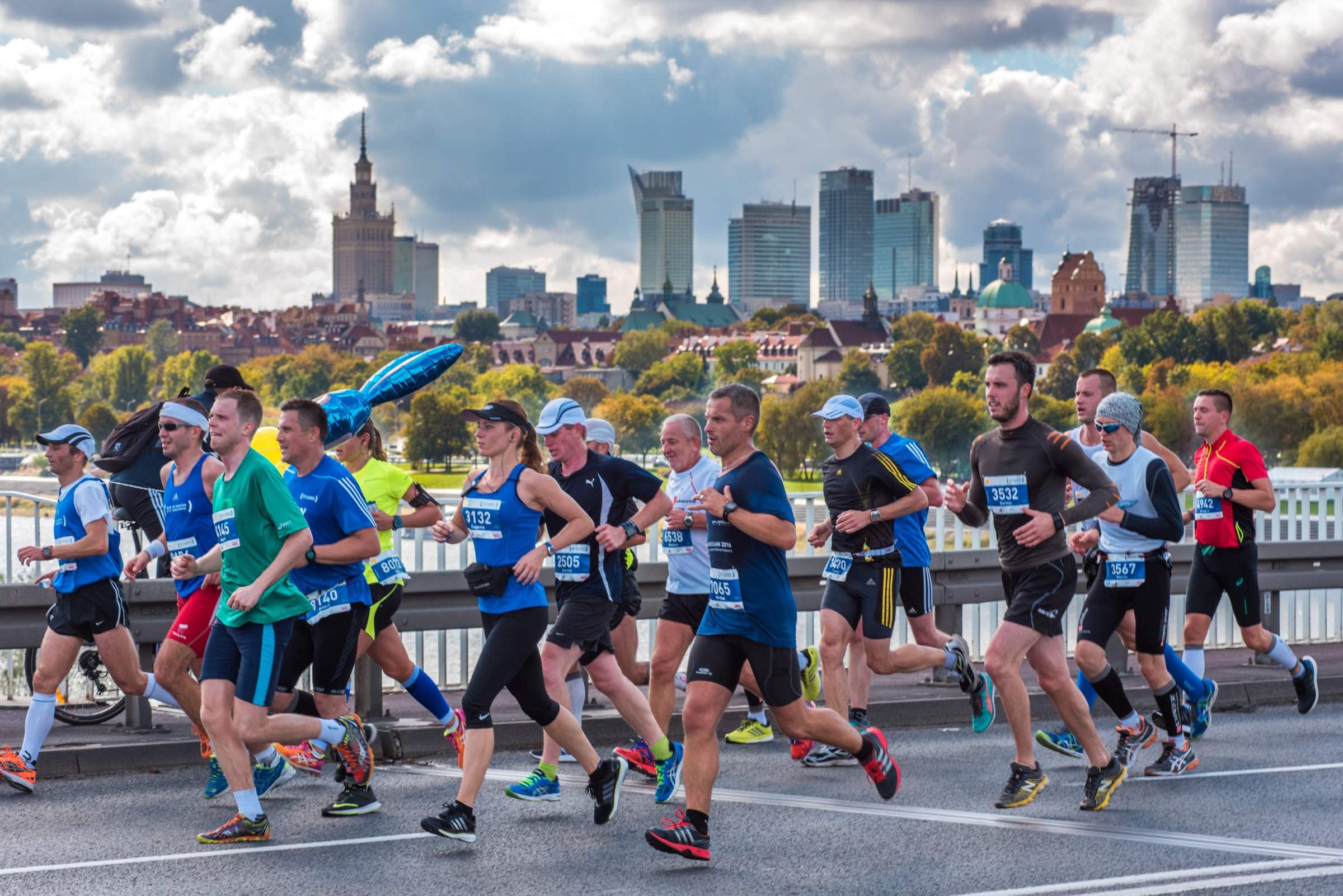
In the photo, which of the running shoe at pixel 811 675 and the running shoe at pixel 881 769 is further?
the running shoe at pixel 811 675

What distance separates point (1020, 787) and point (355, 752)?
2682mm

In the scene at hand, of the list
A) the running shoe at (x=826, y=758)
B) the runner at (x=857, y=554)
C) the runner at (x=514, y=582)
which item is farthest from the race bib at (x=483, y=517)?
the running shoe at (x=826, y=758)

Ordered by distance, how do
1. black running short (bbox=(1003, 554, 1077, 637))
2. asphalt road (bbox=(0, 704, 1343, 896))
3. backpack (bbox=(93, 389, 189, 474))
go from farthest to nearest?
backpack (bbox=(93, 389, 189, 474)) → black running short (bbox=(1003, 554, 1077, 637)) → asphalt road (bbox=(0, 704, 1343, 896))

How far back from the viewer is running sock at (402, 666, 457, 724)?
791 cm

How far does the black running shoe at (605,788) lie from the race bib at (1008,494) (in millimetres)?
1901

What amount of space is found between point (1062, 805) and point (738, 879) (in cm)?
187

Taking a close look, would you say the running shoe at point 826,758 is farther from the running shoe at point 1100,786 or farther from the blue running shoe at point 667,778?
the running shoe at point 1100,786

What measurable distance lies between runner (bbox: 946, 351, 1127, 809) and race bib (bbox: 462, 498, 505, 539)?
1.94 m

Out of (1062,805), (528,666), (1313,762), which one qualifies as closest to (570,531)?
(528,666)

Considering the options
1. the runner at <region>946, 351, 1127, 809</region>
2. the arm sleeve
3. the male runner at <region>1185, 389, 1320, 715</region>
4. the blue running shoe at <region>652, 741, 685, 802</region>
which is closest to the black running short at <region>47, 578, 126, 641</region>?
the blue running shoe at <region>652, 741, 685, 802</region>

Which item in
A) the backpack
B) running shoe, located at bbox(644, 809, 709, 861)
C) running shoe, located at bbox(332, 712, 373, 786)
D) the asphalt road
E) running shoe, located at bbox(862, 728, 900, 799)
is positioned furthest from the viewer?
the backpack

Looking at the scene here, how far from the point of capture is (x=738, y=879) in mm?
6184

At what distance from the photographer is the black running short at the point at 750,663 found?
652cm

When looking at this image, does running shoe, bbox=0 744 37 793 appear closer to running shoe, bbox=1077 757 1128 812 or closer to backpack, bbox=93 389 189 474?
backpack, bbox=93 389 189 474
